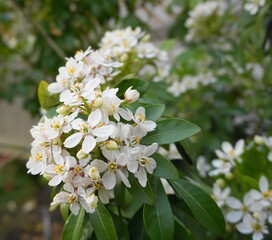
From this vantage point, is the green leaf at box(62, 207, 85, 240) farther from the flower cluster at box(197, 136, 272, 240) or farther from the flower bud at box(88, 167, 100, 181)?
the flower cluster at box(197, 136, 272, 240)

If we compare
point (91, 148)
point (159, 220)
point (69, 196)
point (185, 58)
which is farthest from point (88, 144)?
point (185, 58)

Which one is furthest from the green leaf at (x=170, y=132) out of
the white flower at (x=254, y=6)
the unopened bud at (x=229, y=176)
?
the white flower at (x=254, y=6)

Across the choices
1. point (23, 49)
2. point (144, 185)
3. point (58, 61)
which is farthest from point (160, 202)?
point (23, 49)

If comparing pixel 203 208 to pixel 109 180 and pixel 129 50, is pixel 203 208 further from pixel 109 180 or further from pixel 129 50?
pixel 129 50

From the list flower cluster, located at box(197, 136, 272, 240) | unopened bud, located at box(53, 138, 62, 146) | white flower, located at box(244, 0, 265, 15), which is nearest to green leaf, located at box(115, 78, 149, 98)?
unopened bud, located at box(53, 138, 62, 146)

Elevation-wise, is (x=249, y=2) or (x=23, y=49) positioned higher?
(x=23, y=49)

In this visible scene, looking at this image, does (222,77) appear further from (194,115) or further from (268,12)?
(268,12)
